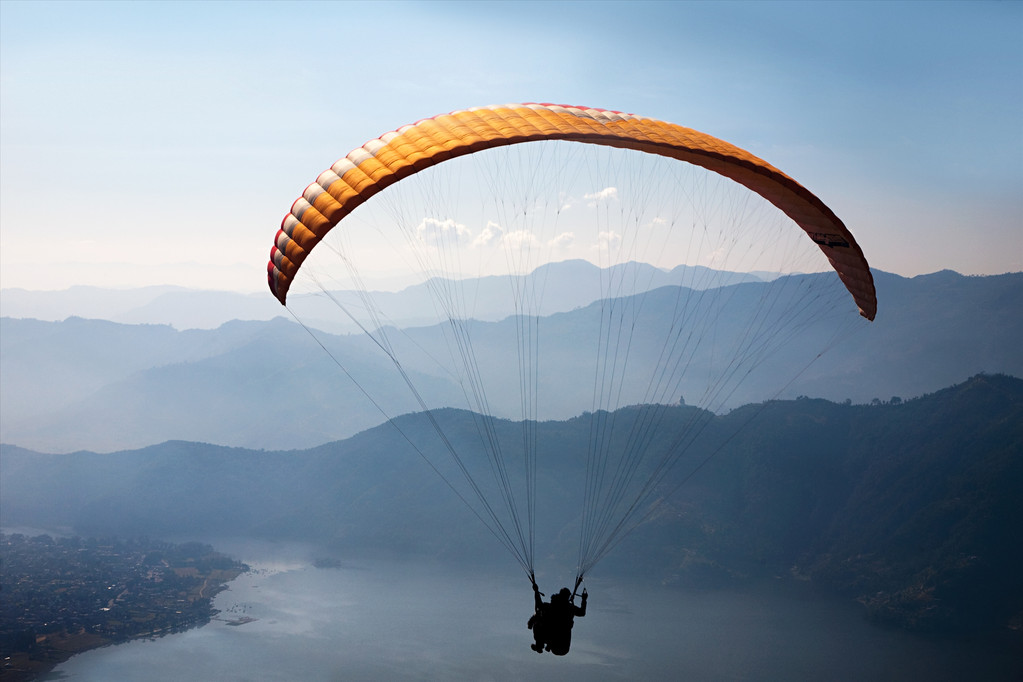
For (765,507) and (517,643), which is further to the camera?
(765,507)

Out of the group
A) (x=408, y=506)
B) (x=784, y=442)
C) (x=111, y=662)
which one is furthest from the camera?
(x=408, y=506)

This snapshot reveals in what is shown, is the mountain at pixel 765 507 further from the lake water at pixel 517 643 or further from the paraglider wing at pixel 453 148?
the paraglider wing at pixel 453 148

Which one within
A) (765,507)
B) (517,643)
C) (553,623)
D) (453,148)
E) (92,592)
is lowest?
(92,592)

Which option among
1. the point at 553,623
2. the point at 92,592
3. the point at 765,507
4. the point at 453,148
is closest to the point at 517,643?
the point at 765,507

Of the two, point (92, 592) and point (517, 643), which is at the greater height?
point (517, 643)

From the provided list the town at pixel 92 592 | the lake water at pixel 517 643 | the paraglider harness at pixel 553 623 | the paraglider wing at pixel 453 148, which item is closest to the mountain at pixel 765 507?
the lake water at pixel 517 643

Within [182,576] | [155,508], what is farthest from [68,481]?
[182,576]

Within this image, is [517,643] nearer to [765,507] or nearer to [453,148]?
[765,507]

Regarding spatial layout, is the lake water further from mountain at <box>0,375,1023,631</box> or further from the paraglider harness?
the paraglider harness

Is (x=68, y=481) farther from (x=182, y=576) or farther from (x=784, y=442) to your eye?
(x=784, y=442)
